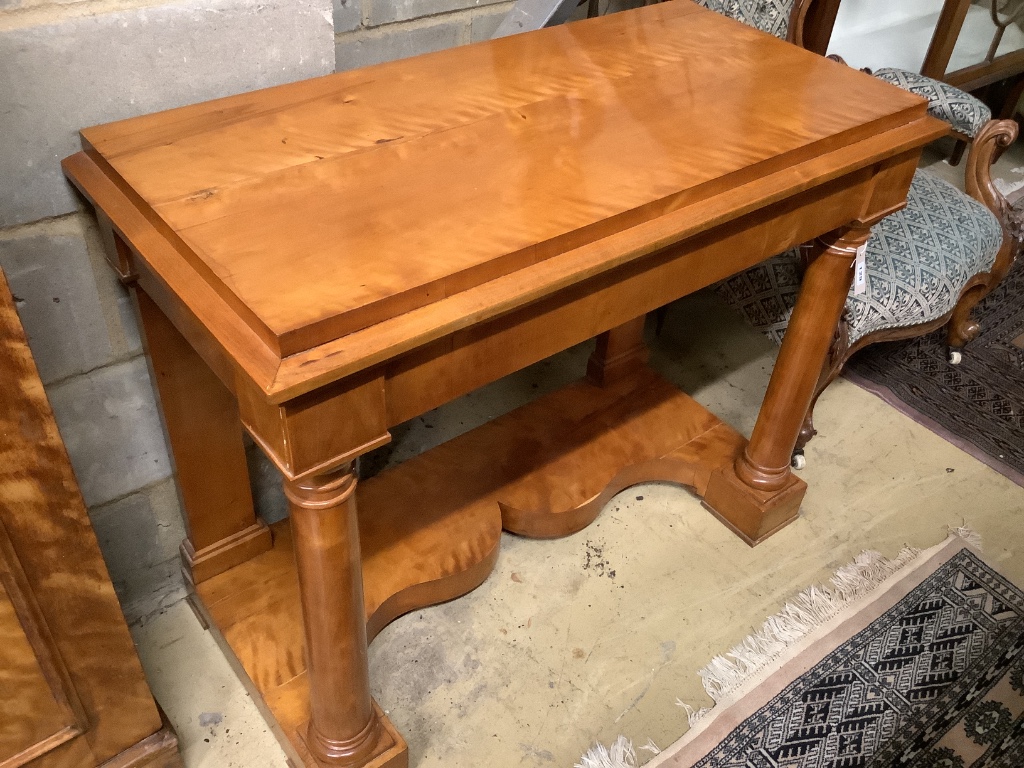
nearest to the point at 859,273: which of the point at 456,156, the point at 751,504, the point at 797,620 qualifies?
the point at 751,504

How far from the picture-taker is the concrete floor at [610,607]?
1248 millimetres

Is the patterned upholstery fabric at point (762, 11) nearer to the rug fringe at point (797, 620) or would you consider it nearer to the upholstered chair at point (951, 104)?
the upholstered chair at point (951, 104)

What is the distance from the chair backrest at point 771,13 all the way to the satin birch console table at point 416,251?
0.37 metres

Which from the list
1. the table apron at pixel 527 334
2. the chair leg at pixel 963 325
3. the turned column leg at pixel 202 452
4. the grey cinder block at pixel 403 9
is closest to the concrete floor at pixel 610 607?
the turned column leg at pixel 202 452

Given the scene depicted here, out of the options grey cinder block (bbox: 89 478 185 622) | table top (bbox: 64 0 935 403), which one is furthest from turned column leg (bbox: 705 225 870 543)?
grey cinder block (bbox: 89 478 185 622)

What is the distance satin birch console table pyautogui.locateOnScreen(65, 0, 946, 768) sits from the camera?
29.7 inches

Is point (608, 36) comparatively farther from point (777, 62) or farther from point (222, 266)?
point (222, 266)

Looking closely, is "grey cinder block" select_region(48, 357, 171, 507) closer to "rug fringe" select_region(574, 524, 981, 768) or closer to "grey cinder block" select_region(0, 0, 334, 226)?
"grey cinder block" select_region(0, 0, 334, 226)

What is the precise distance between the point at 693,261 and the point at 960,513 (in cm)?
94

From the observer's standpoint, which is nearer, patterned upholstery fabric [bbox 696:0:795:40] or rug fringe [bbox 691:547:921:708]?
rug fringe [bbox 691:547:921:708]

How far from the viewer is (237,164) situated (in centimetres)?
88

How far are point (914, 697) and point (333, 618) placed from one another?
89 cm

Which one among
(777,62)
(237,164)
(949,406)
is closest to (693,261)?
(777,62)

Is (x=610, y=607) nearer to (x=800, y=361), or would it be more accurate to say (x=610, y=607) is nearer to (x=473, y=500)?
(x=473, y=500)
